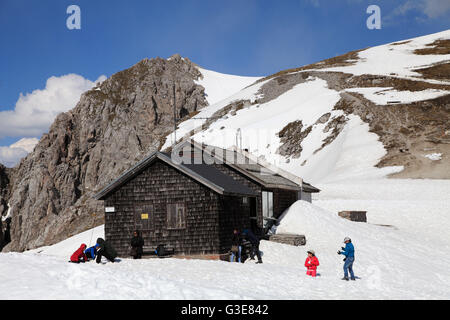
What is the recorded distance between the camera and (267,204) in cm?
2952

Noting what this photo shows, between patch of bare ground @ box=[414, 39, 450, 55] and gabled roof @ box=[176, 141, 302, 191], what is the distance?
3841 inches


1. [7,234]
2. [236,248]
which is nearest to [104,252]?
[236,248]

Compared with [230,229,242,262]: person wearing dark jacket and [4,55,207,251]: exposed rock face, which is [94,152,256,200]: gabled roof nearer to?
[230,229,242,262]: person wearing dark jacket

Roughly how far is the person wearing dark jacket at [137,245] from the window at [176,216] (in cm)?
188

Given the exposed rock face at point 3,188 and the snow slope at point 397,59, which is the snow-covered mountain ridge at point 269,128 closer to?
the snow slope at point 397,59

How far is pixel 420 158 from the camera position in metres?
55.7

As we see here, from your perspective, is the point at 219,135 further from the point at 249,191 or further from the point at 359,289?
the point at 359,289

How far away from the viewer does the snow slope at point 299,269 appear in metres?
12.3

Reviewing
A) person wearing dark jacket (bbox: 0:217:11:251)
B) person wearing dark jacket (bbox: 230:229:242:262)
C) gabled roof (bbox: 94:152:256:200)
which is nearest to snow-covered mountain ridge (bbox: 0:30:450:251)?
person wearing dark jacket (bbox: 0:217:11:251)

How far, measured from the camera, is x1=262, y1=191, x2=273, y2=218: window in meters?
29.3

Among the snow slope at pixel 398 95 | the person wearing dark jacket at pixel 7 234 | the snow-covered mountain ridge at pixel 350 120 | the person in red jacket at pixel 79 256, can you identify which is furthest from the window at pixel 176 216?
the person wearing dark jacket at pixel 7 234

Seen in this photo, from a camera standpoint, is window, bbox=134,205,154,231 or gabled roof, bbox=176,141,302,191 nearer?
window, bbox=134,205,154,231
